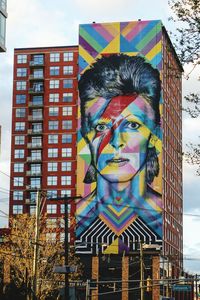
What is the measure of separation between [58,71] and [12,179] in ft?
81.3

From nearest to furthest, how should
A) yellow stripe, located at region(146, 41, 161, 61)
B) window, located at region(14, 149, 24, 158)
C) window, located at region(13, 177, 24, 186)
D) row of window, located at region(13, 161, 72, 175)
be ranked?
yellow stripe, located at region(146, 41, 161, 61)
window, located at region(13, 177, 24, 186)
row of window, located at region(13, 161, 72, 175)
window, located at region(14, 149, 24, 158)

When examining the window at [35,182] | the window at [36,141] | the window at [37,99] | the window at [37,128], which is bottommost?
the window at [35,182]

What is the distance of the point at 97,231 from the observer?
130m

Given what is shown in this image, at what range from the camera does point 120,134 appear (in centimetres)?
13262

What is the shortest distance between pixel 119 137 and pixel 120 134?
61cm

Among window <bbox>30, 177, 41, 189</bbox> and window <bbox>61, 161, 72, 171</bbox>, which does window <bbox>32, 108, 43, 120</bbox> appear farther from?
window <bbox>30, 177, 41, 189</bbox>

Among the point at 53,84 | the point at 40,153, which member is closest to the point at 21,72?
the point at 53,84

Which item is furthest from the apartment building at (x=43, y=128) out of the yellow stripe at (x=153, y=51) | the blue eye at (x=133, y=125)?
the yellow stripe at (x=153, y=51)

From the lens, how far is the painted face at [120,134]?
131000mm

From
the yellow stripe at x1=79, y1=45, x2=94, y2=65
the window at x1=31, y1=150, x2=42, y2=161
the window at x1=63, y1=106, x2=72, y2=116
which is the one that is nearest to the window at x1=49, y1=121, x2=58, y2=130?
the window at x1=63, y1=106, x2=72, y2=116

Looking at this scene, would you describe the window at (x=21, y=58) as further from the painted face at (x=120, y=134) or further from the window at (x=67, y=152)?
the painted face at (x=120, y=134)

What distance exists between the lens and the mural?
12938 centimetres

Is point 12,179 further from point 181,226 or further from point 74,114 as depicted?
point 181,226

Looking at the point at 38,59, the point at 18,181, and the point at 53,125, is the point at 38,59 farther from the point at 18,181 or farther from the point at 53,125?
the point at 18,181
